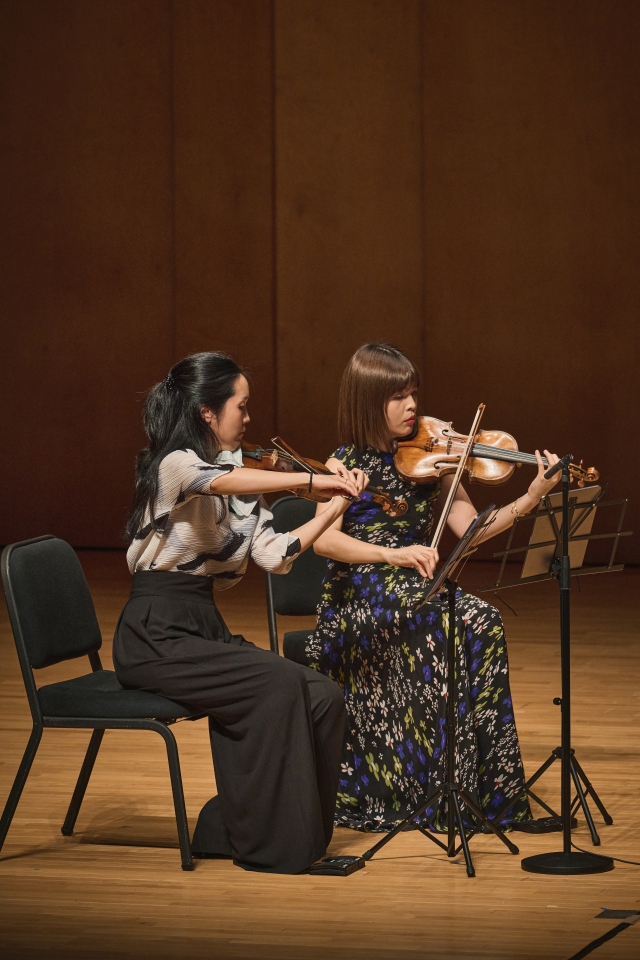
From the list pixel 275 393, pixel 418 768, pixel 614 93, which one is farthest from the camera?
pixel 275 393

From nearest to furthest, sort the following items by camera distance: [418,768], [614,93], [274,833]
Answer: [274,833], [418,768], [614,93]

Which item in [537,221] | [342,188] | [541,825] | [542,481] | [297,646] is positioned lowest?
[541,825]

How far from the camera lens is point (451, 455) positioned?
3.36m

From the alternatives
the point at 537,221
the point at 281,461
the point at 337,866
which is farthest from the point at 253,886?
the point at 537,221

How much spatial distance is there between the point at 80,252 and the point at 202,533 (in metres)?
6.13

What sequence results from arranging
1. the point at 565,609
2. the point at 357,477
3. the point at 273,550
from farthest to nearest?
the point at 273,550 → the point at 357,477 → the point at 565,609

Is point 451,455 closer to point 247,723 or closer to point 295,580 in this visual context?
point 295,580

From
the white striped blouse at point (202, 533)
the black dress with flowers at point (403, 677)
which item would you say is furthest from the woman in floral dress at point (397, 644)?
the white striped blouse at point (202, 533)

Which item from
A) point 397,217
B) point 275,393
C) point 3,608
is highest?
point 397,217

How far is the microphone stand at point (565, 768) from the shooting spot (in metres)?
2.79

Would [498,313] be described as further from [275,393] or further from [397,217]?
[275,393]

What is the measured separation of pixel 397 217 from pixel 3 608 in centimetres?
331

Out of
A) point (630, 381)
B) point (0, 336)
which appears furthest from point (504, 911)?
point (0, 336)

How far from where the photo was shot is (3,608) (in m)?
6.99
